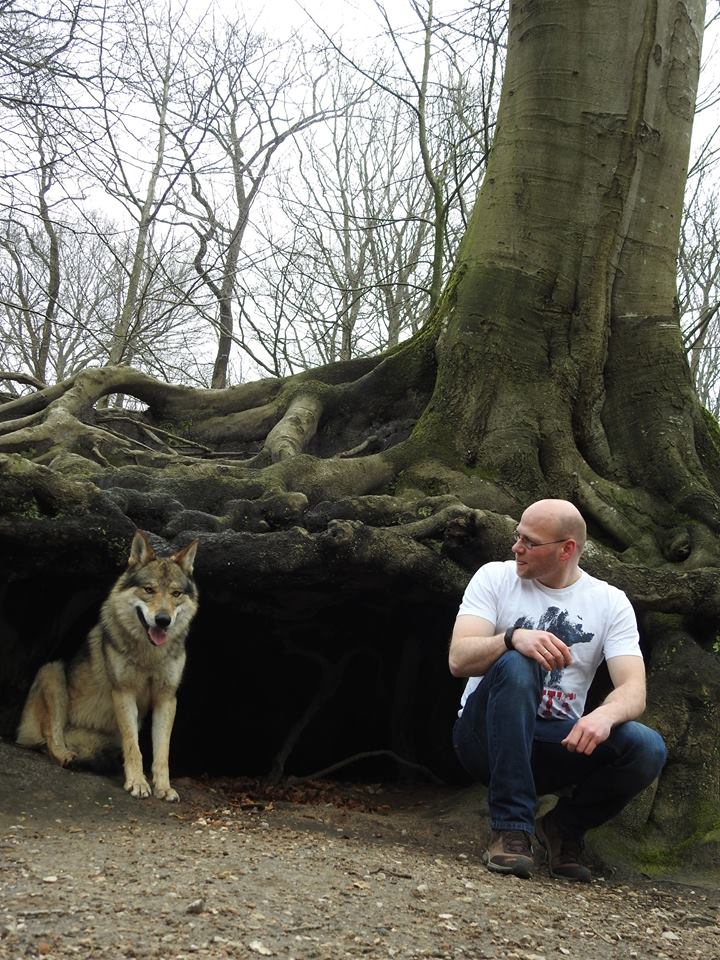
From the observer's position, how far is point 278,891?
3.38 meters

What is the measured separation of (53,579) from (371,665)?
2.82m

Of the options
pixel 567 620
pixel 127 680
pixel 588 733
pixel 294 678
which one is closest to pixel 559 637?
pixel 567 620

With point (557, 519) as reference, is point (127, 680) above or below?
below

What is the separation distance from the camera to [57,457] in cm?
651

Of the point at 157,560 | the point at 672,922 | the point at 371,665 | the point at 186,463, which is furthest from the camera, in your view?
the point at 371,665

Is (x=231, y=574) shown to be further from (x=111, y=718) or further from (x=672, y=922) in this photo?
(x=672, y=922)

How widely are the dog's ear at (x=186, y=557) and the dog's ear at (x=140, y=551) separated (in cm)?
16

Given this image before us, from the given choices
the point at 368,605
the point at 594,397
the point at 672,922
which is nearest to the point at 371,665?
the point at 368,605

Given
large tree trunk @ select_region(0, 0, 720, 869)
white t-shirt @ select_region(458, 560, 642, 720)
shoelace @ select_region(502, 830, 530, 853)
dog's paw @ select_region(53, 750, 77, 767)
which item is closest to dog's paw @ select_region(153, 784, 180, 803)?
dog's paw @ select_region(53, 750, 77, 767)

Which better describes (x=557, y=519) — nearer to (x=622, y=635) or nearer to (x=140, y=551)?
(x=622, y=635)

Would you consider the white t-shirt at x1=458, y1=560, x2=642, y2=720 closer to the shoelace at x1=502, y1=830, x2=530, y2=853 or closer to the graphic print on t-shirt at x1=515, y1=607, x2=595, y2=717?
the graphic print on t-shirt at x1=515, y1=607, x2=595, y2=717

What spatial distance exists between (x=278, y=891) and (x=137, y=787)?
2.21 m

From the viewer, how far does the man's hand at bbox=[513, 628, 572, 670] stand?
13.3ft

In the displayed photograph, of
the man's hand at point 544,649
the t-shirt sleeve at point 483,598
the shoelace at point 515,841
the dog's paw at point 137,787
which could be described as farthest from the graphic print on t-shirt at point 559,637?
the dog's paw at point 137,787
